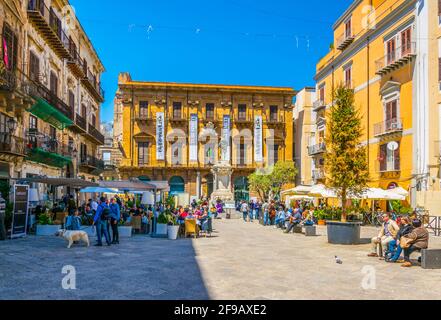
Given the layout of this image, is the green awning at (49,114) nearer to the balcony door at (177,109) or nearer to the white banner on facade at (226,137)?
the balcony door at (177,109)

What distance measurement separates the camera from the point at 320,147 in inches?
1382

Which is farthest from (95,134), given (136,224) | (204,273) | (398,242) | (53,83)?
(398,242)

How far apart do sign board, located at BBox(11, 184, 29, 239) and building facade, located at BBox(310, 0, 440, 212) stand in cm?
1427

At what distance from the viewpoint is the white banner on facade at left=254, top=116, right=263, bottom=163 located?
5041 centimetres

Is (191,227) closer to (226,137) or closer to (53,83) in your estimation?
(53,83)

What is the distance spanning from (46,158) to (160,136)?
2658 centimetres

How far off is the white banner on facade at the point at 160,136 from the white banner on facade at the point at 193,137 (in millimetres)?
3072

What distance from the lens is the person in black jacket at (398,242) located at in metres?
11.0

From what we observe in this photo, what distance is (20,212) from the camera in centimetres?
1529

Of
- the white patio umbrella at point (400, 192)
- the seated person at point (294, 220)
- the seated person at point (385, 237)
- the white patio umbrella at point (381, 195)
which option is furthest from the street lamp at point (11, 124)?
the white patio umbrella at point (400, 192)

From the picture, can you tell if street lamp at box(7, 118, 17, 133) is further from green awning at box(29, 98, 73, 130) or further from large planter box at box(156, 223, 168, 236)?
large planter box at box(156, 223, 168, 236)

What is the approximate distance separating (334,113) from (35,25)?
15668 mm

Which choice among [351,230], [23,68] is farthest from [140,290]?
[23,68]
